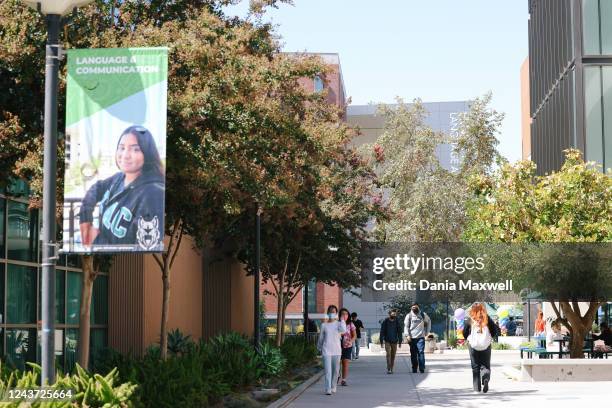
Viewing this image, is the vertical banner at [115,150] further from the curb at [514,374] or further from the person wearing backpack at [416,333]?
the person wearing backpack at [416,333]

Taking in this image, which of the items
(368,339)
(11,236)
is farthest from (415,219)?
(11,236)

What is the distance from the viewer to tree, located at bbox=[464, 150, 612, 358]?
31.2 meters

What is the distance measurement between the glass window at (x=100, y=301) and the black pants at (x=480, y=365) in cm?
797

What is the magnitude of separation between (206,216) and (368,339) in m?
52.9

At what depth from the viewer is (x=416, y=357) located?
3192cm

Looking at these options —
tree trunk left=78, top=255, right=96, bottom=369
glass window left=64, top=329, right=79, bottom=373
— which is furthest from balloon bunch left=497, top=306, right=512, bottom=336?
tree trunk left=78, top=255, right=96, bottom=369

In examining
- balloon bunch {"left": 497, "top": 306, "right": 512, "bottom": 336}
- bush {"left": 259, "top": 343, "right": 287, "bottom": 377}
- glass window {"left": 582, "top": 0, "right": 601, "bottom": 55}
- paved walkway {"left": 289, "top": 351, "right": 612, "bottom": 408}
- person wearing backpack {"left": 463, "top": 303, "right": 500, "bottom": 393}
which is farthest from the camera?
balloon bunch {"left": 497, "top": 306, "right": 512, "bottom": 336}

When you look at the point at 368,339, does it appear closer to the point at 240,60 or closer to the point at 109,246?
the point at 240,60

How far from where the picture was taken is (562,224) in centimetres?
3070

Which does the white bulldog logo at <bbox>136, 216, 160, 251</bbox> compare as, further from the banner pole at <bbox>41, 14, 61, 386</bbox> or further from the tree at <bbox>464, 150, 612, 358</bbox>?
the tree at <bbox>464, 150, 612, 358</bbox>

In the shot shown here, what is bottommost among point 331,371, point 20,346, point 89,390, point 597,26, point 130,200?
point 331,371

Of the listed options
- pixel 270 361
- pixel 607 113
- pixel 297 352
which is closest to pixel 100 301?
pixel 270 361

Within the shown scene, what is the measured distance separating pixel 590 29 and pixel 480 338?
25.2m
